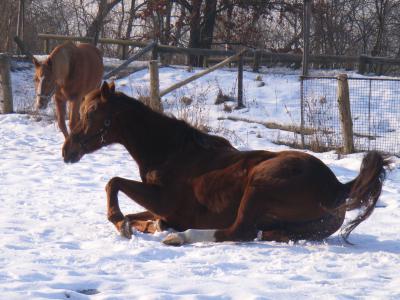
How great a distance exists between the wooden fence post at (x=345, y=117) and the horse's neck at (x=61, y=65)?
4.81 m

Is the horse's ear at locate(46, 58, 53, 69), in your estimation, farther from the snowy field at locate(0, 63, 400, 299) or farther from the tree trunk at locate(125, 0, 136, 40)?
the tree trunk at locate(125, 0, 136, 40)

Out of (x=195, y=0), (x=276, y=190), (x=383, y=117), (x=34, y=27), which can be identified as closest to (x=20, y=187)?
(x=276, y=190)

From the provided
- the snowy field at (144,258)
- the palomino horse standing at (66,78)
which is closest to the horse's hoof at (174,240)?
the snowy field at (144,258)

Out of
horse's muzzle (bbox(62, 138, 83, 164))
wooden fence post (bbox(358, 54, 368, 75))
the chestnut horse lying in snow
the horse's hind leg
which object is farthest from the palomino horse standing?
wooden fence post (bbox(358, 54, 368, 75))

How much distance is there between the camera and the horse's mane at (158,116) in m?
5.95

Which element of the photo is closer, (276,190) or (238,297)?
(238,297)

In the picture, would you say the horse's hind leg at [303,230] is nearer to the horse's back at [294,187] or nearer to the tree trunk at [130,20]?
the horse's back at [294,187]

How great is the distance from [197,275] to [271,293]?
59 cm

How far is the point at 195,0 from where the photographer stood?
84.6ft

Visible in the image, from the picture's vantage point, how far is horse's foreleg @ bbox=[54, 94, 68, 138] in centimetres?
1164

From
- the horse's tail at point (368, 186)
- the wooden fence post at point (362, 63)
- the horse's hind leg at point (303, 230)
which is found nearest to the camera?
the horse's tail at point (368, 186)

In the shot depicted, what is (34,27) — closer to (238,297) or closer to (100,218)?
(100,218)

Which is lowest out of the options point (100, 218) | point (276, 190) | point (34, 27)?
point (100, 218)

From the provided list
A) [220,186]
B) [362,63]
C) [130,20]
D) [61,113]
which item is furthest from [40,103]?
[130,20]
